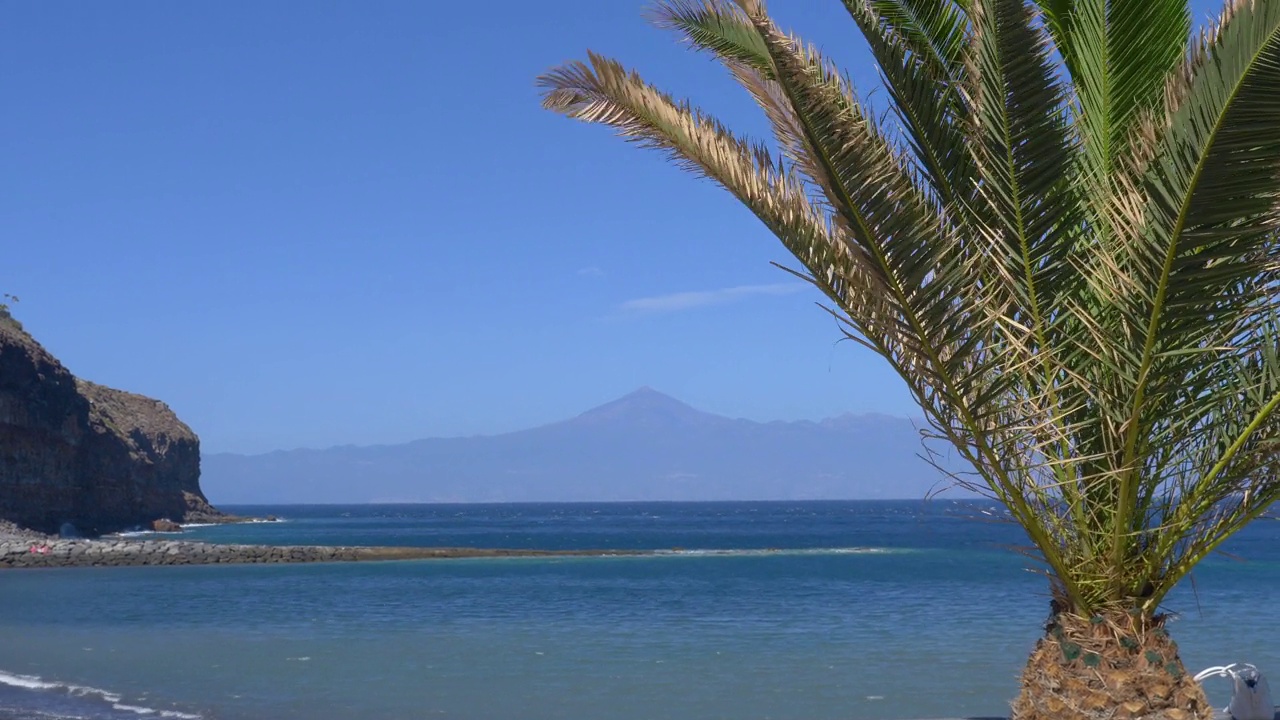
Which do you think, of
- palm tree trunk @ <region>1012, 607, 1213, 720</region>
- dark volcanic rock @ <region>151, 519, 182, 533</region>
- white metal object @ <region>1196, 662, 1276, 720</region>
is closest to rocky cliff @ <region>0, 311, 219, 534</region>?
dark volcanic rock @ <region>151, 519, 182, 533</region>

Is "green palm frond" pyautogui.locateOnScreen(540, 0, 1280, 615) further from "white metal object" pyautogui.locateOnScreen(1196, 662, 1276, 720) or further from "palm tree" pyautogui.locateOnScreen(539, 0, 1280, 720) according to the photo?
"white metal object" pyautogui.locateOnScreen(1196, 662, 1276, 720)

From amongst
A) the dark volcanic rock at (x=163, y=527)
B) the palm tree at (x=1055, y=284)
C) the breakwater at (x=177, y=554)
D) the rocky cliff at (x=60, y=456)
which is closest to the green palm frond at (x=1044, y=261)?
the palm tree at (x=1055, y=284)

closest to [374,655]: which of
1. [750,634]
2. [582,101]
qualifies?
[750,634]

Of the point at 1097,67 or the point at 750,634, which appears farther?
the point at 750,634

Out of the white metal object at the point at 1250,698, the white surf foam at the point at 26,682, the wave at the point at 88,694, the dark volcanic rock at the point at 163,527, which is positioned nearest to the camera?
the white metal object at the point at 1250,698

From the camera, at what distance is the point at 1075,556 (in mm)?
6254

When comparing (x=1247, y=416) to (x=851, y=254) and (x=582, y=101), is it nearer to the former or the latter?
(x=851, y=254)

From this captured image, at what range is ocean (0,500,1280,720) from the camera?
49.4 feet

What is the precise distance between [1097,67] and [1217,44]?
3.92 ft

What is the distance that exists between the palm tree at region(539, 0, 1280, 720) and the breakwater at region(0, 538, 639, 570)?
1836 inches

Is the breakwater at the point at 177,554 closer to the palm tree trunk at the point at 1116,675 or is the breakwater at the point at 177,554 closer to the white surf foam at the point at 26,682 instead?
the white surf foam at the point at 26,682

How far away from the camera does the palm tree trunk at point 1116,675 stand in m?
5.91

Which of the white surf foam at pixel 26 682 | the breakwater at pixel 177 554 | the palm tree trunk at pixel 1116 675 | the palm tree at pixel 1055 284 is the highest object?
the palm tree at pixel 1055 284

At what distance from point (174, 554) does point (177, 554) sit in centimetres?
13
